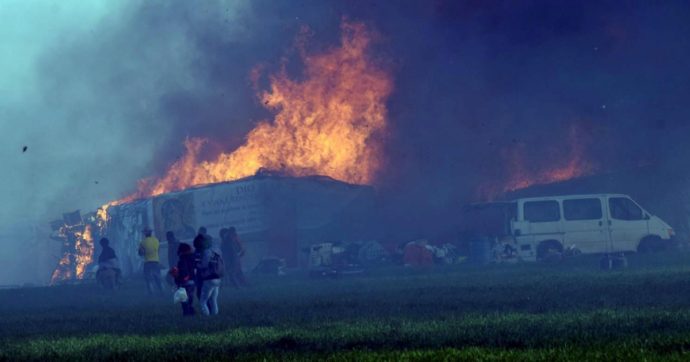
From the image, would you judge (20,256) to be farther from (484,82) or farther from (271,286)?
(271,286)

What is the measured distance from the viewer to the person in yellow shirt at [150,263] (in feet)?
116

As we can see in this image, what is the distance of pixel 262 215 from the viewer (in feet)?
156

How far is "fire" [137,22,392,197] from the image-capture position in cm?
5581

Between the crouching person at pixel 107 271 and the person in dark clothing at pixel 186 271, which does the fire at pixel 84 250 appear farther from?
the person in dark clothing at pixel 186 271

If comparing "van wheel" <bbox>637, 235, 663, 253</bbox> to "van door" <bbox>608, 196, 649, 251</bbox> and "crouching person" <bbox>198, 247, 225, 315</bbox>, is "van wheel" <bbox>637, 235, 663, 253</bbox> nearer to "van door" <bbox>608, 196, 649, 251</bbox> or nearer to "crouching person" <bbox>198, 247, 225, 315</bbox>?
"van door" <bbox>608, 196, 649, 251</bbox>

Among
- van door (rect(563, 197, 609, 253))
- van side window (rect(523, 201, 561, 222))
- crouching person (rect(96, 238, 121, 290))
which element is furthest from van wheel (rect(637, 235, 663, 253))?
crouching person (rect(96, 238, 121, 290))

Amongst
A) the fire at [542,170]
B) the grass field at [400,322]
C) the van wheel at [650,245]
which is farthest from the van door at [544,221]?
the fire at [542,170]

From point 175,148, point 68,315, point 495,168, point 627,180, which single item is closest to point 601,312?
point 68,315

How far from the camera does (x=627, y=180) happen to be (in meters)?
49.7

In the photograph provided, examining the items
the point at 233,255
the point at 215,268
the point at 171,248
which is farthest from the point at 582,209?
Result: the point at 215,268

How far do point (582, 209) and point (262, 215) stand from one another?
14.6 m

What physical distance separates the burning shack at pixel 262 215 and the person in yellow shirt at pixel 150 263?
9.75 metres

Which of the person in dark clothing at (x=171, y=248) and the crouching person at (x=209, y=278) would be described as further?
the person in dark clothing at (x=171, y=248)

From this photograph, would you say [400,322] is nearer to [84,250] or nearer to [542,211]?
[542,211]
